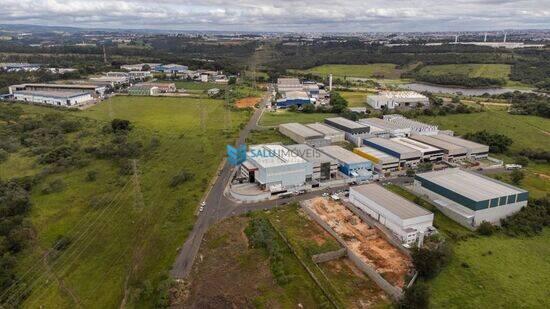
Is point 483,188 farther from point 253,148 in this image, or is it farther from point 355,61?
point 355,61

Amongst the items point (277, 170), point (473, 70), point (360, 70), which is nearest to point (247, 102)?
point (277, 170)

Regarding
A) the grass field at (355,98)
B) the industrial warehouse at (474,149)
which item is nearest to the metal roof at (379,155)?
the industrial warehouse at (474,149)

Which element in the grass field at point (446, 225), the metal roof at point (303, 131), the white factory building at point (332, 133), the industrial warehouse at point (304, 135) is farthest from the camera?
the white factory building at point (332, 133)

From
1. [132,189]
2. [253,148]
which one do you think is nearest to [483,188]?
[253,148]

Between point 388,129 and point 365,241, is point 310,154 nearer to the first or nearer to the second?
point 365,241

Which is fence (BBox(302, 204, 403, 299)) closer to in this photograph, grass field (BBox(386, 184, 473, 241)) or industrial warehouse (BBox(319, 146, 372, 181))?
grass field (BBox(386, 184, 473, 241))

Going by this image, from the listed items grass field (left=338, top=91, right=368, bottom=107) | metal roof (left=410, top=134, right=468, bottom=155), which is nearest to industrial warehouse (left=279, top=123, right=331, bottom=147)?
metal roof (left=410, top=134, right=468, bottom=155)

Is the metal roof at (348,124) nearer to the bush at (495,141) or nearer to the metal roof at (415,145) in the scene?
the metal roof at (415,145)
